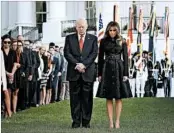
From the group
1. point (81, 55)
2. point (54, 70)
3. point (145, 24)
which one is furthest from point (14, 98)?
point (145, 24)

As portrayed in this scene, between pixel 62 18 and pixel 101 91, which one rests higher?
pixel 62 18

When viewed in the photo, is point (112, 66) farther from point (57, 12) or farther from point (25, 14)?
point (25, 14)

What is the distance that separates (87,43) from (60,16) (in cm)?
1147

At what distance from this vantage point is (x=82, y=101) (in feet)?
34.0

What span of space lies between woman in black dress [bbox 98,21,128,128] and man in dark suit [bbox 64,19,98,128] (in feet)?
0.60

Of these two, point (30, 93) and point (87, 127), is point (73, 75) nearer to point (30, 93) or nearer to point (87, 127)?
point (87, 127)

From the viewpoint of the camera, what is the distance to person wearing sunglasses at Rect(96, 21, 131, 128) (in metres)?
10.0

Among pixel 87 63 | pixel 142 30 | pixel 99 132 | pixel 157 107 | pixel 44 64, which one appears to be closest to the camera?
pixel 99 132

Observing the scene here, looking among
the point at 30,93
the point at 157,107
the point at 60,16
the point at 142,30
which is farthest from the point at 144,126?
the point at 60,16

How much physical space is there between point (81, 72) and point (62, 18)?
1166 centimetres

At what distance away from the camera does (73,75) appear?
10266mm

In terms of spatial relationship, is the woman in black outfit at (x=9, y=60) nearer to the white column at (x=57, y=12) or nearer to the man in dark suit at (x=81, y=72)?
the man in dark suit at (x=81, y=72)

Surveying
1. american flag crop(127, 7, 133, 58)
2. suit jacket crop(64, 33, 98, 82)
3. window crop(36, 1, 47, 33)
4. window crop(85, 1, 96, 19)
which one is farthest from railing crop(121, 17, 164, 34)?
suit jacket crop(64, 33, 98, 82)

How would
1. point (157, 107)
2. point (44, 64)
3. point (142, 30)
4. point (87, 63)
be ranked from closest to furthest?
point (87, 63) → point (157, 107) → point (44, 64) → point (142, 30)
